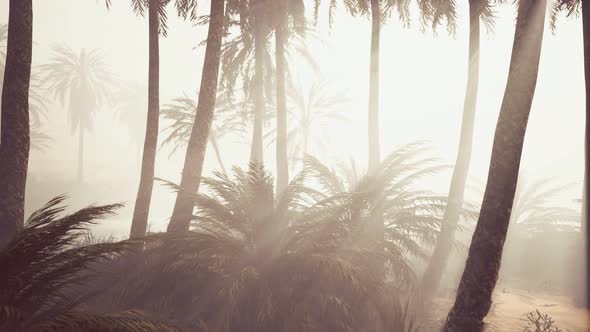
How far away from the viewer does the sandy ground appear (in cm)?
790

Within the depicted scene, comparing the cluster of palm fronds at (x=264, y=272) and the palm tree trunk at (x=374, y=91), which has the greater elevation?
the palm tree trunk at (x=374, y=91)

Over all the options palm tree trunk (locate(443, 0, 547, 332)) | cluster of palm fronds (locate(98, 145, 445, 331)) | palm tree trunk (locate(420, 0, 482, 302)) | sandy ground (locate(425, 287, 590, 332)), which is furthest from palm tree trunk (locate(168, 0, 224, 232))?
palm tree trunk (locate(420, 0, 482, 302))

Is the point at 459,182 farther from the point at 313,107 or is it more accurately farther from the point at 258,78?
the point at 313,107

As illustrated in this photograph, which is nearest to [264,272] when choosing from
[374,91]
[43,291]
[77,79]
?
[43,291]

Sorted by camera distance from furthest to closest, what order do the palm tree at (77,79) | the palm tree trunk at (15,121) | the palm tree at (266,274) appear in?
the palm tree at (77,79) → the palm tree trunk at (15,121) → the palm tree at (266,274)

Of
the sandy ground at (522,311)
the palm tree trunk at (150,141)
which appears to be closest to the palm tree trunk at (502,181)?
the sandy ground at (522,311)

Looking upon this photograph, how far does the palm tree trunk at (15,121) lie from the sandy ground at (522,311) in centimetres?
951

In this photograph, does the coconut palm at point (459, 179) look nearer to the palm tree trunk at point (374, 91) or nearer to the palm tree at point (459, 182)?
the palm tree at point (459, 182)

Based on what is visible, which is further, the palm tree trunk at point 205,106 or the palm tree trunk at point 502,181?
the palm tree trunk at point 205,106

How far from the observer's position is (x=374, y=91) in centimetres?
1165

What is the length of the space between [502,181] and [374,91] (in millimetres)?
6689

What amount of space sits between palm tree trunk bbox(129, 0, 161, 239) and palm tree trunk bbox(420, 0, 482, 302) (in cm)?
835

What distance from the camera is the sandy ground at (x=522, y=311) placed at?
7898 mm

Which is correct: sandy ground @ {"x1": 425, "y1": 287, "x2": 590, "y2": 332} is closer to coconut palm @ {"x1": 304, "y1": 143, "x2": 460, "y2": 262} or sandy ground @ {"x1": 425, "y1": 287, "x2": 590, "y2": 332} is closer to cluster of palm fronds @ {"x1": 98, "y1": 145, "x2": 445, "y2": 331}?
coconut palm @ {"x1": 304, "y1": 143, "x2": 460, "y2": 262}
